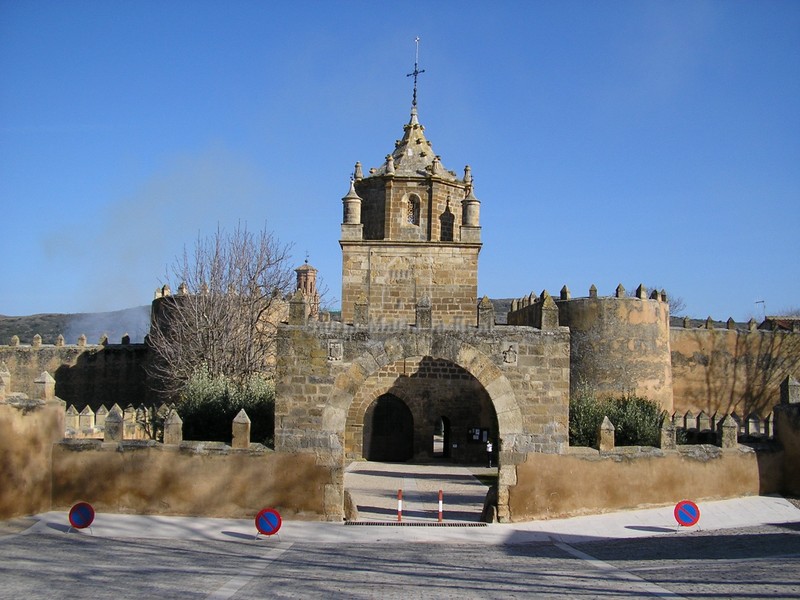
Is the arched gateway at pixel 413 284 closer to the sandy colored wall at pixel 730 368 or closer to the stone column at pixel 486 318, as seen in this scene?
the stone column at pixel 486 318

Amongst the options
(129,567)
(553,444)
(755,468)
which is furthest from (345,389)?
(755,468)

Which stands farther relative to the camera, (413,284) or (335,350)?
(413,284)

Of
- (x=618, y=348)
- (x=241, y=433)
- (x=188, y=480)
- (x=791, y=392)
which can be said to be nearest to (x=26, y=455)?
(x=188, y=480)

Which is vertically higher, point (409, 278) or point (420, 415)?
point (409, 278)

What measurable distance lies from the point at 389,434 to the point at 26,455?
1427 cm

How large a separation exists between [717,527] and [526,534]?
3.55 metres

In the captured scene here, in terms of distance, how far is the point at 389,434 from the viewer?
27531 mm

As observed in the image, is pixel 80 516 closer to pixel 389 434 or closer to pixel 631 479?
pixel 631 479

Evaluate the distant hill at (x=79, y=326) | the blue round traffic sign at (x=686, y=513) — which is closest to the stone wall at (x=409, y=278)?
the blue round traffic sign at (x=686, y=513)

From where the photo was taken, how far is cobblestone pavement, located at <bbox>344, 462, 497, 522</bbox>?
663 inches

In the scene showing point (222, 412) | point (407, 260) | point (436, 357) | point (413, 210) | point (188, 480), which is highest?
point (413, 210)

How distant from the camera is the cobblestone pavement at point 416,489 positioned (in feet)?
55.3

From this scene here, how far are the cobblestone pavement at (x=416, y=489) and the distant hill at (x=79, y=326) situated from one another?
45.2 metres

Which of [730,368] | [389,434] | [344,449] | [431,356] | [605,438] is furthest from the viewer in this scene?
[730,368]
